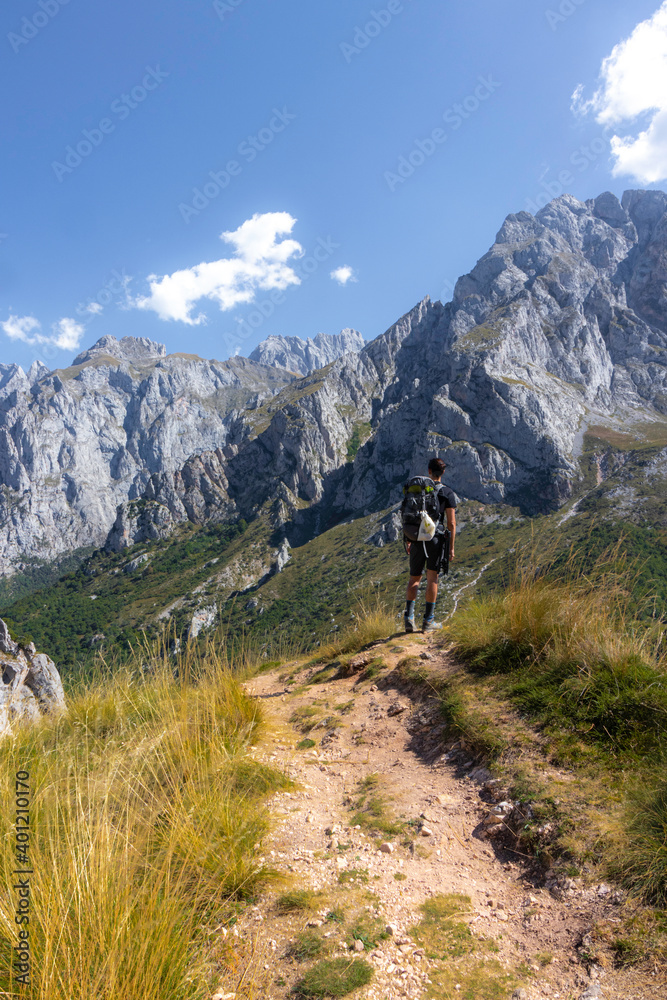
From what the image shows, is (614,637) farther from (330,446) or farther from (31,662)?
(330,446)

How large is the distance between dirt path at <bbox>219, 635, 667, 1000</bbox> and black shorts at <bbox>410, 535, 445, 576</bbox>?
2692mm

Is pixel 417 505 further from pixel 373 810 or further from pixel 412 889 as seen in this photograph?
pixel 412 889

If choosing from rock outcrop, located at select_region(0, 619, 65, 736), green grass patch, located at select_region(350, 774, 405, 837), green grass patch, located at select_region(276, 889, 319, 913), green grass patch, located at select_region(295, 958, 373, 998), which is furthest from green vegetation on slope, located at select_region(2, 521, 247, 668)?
green grass patch, located at select_region(295, 958, 373, 998)

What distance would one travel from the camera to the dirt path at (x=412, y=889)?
200cm

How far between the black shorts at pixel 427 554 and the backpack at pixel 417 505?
22 cm

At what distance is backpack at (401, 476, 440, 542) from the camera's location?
7031 mm

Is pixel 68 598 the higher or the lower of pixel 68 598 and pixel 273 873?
the higher

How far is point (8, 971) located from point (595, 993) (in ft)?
7.59

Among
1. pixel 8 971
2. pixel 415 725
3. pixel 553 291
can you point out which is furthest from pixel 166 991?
pixel 553 291

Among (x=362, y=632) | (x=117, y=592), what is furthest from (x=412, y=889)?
(x=117, y=592)

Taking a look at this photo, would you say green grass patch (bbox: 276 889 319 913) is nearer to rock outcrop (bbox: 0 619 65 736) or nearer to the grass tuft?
the grass tuft

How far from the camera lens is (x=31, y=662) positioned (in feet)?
79.0

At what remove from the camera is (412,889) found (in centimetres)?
265

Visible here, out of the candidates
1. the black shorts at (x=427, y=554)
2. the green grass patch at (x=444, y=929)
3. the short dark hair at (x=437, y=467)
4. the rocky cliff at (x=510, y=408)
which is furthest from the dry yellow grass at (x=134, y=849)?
the rocky cliff at (x=510, y=408)
